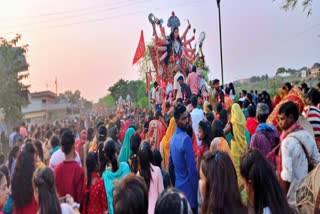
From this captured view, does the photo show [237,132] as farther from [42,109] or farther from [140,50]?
[42,109]

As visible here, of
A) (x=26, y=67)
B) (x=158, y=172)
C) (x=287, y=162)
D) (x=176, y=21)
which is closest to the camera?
(x=287, y=162)

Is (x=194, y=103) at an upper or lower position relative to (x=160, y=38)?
lower

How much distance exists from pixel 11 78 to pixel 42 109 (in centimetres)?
3315

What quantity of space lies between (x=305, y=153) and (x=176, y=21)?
14.4 m

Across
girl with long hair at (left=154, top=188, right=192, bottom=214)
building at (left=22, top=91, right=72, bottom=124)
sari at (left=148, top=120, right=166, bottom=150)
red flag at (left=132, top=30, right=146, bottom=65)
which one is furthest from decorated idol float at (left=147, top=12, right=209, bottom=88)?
building at (left=22, top=91, right=72, bottom=124)

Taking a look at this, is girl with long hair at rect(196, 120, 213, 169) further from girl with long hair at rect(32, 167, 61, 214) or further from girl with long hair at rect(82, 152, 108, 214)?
girl with long hair at rect(32, 167, 61, 214)

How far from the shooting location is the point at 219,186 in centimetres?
327

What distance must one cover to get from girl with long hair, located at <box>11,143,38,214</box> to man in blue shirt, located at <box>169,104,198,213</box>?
1938 mm

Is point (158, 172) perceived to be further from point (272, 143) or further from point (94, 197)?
point (272, 143)

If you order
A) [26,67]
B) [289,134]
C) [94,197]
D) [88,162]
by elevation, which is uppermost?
[26,67]

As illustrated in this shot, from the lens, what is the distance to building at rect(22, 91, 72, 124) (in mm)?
55781

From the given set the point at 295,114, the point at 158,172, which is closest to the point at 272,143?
the point at 295,114

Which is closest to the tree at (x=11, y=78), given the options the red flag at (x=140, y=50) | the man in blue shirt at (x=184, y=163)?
the red flag at (x=140, y=50)

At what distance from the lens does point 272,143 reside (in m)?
6.07
